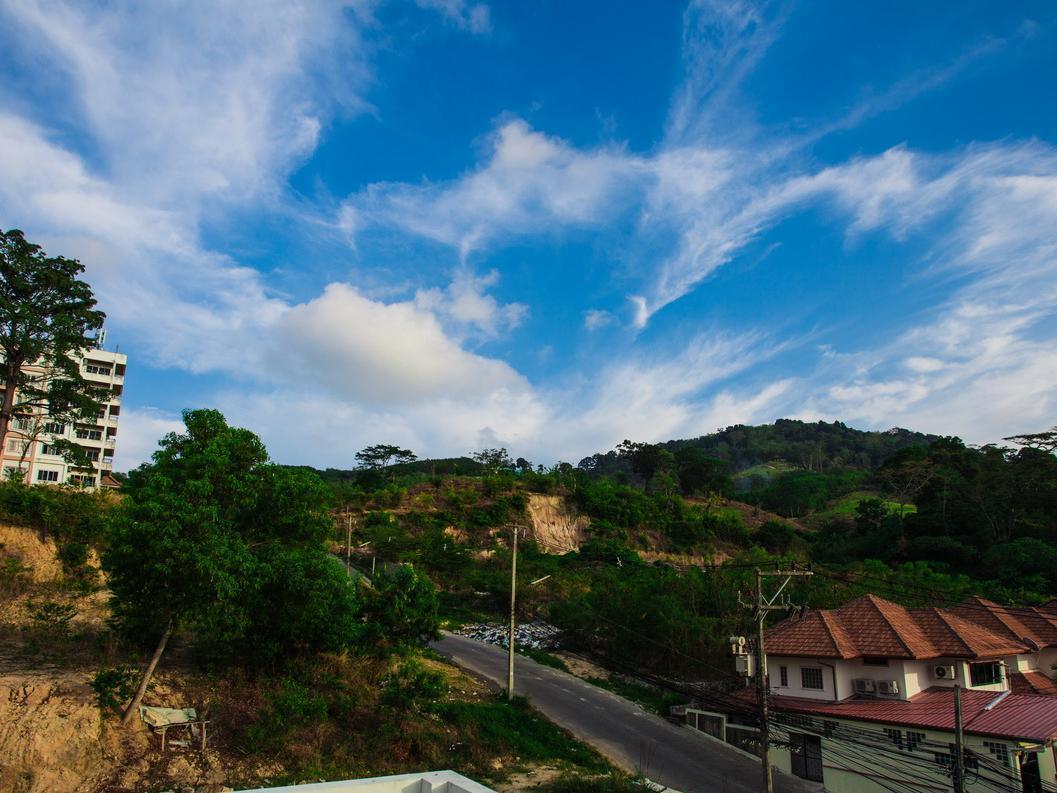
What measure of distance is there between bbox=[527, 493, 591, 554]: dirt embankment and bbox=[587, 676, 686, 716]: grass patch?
28447mm

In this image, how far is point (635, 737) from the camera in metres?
20.9

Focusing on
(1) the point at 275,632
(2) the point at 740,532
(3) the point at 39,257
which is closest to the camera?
(1) the point at 275,632

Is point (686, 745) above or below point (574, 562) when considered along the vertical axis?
below

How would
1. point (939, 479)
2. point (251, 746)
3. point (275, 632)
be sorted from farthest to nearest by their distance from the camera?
point (939, 479)
point (275, 632)
point (251, 746)

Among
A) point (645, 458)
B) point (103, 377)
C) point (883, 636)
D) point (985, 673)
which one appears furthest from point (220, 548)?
point (645, 458)

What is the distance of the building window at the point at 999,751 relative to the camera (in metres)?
16.6

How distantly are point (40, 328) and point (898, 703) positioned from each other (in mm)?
30139

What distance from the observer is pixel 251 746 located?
1492 cm

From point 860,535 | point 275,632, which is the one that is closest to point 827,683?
point 275,632

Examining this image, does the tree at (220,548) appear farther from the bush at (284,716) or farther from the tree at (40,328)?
the tree at (40,328)

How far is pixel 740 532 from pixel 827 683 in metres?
44.0

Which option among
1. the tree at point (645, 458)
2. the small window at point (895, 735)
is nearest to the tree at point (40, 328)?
the small window at point (895, 735)

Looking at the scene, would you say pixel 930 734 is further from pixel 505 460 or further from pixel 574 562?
pixel 505 460

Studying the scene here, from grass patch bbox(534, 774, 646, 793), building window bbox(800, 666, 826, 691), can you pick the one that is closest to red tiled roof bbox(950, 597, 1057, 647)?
building window bbox(800, 666, 826, 691)
